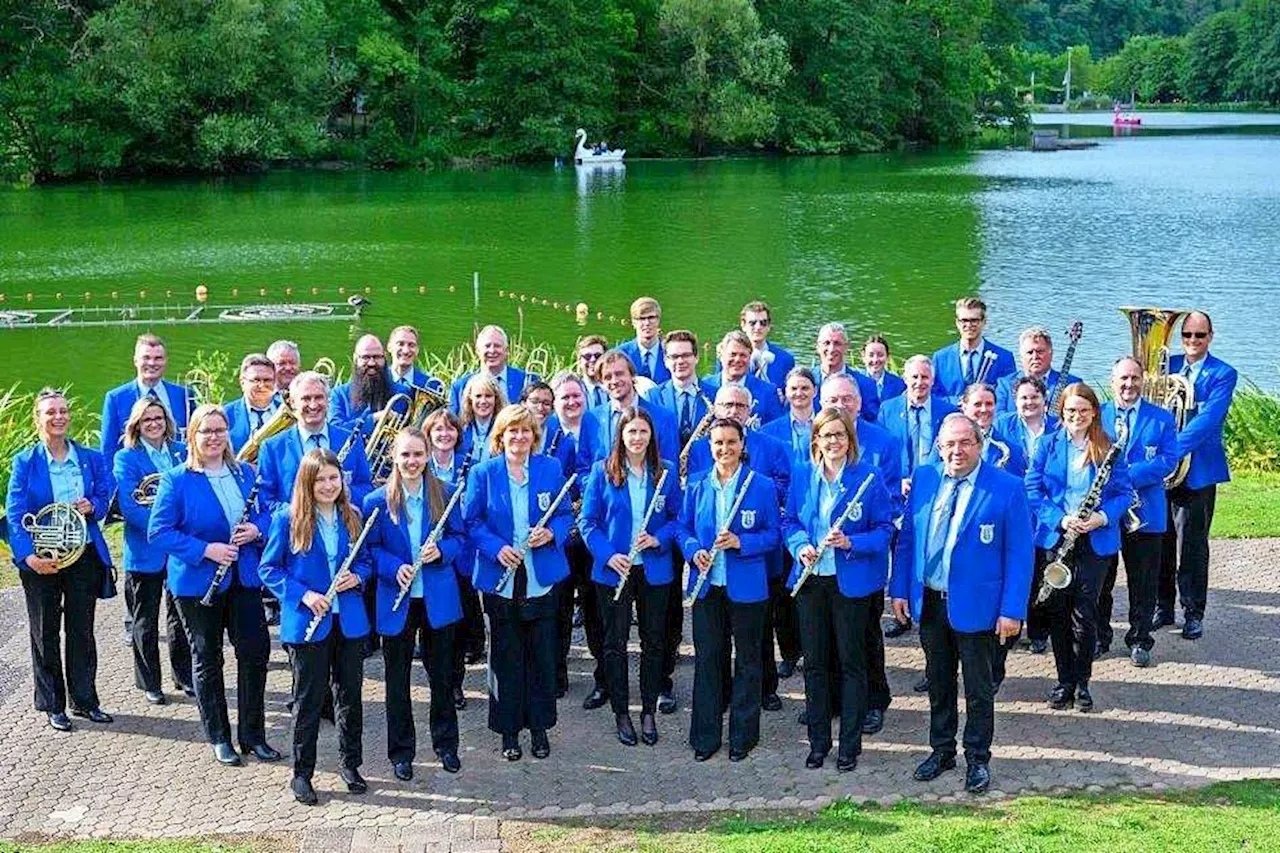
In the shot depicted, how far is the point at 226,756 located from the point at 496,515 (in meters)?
1.91

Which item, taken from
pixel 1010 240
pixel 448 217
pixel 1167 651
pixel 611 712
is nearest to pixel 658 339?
pixel 611 712

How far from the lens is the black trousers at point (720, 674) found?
304 inches

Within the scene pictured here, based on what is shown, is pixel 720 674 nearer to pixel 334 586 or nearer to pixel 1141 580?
pixel 334 586

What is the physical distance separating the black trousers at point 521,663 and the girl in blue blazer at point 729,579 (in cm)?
78

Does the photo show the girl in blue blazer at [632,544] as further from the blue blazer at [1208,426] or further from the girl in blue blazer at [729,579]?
the blue blazer at [1208,426]

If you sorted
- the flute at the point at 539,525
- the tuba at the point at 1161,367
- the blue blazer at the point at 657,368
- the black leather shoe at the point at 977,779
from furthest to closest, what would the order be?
the blue blazer at the point at 657,368 < the tuba at the point at 1161,367 < the flute at the point at 539,525 < the black leather shoe at the point at 977,779

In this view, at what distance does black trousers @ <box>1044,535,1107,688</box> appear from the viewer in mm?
8359

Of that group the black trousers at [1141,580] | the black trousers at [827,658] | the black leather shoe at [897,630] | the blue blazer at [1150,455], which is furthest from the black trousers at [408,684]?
the blue blazer at [1150,455]

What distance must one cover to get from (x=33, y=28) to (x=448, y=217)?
21.4 meters

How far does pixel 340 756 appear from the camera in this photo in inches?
300

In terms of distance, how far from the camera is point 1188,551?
963 centimetres

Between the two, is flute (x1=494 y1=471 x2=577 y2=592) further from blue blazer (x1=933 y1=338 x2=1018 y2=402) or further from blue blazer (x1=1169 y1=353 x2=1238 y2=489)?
blue blazer (x1=1169 y1=353 x2=1238 y2=489)

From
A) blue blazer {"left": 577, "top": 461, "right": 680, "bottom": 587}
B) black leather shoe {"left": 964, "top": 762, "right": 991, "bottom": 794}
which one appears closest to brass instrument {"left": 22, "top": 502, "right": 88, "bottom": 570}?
blue blazer {"left": 577, "top": 461, "right": 680, "bottom": 587}

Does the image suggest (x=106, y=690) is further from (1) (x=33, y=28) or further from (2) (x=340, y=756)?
(1) (x=33, y=28)
